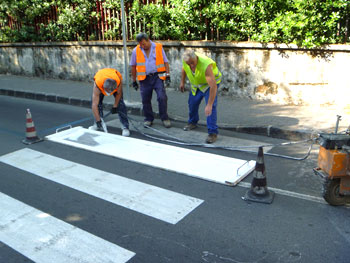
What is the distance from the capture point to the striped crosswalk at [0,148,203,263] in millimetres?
3463

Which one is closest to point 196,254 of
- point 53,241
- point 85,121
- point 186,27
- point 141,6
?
point 53,241

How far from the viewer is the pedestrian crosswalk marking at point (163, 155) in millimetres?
5102

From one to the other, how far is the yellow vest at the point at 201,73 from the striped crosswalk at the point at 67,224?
2228 millimetres

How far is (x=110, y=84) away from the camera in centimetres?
657

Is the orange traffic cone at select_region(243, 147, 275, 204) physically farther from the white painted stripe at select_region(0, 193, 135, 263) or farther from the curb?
the curb

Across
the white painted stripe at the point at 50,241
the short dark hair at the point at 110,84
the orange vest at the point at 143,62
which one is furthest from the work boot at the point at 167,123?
the white painted stripe at the point at 50,241

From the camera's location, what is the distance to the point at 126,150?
20.1ft

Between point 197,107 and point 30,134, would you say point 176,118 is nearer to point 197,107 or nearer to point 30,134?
point 197,107

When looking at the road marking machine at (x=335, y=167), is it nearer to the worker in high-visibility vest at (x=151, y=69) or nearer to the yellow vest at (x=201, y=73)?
the yellow vest at (x=201, y=73)

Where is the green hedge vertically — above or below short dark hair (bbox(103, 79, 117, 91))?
above

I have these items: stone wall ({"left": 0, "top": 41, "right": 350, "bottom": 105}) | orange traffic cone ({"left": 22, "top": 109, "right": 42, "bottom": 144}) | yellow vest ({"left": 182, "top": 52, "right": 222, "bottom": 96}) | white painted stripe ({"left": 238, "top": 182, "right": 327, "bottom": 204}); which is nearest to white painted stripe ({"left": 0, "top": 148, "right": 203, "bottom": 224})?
orange traffic cone ({"left": 22, "top": 109, "right": 42, "bottom": 144})

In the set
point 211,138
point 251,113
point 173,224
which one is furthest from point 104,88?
point 173,224

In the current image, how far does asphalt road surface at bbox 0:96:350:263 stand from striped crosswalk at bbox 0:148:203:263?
0.04 ft

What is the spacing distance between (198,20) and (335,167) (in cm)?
671
